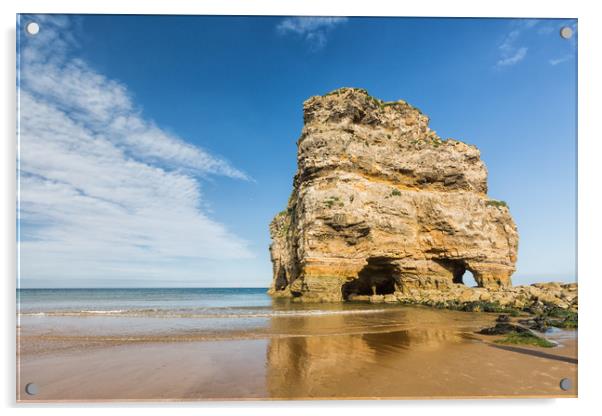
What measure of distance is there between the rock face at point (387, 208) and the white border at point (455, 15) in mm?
16435

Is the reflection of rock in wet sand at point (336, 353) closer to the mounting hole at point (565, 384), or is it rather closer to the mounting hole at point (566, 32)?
the mounting hole at point (565, 384)

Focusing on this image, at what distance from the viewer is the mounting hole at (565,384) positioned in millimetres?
4574

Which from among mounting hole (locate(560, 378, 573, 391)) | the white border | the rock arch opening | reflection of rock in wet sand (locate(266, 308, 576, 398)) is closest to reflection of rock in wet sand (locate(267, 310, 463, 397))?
reflection of rock in wet sand (locate(266, 308, 576, 398))

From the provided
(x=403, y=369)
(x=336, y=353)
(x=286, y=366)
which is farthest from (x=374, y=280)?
(x=286, y=366)

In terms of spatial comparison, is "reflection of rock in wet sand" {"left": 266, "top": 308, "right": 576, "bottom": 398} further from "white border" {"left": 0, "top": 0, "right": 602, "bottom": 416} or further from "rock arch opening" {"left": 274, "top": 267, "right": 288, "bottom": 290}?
"rock arch opening" {"left": 274, "top": 267, "right": 288, "bottom": 290}

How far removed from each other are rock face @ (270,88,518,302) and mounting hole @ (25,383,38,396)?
1715 cm

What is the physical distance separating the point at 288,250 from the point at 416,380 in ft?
83.0

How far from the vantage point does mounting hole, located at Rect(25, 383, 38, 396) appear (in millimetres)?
4375

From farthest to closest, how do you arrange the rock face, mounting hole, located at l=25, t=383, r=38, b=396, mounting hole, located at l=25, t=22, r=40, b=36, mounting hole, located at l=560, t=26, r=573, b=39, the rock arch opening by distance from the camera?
the rock arch opening, the rock face, mounting hole, located at l=560, t=26, r=573, b=39, mounting hole, located at l=25, t=22, r=40, b=36, mounting hole, located at l=25, t=383, r=38, b=396

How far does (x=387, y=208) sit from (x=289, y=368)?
18554 mm

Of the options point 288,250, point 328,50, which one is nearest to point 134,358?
point 328,50

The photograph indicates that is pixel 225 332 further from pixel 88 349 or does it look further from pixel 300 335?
pixel 88 349

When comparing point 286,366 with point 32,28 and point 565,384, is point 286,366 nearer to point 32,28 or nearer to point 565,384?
point 565,384

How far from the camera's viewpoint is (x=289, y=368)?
5051 millimetres
